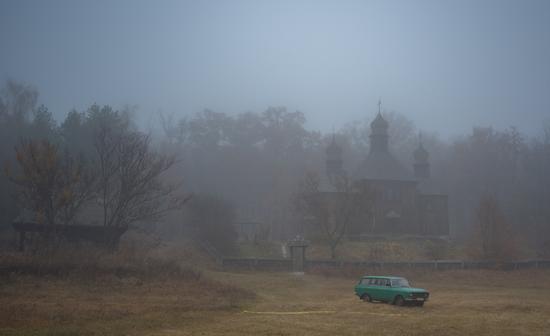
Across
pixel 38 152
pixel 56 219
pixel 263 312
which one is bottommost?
pixel 263 312

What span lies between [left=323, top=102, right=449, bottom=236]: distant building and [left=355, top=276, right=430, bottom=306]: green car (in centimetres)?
3202

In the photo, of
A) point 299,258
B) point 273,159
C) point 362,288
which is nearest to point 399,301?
point 362,288

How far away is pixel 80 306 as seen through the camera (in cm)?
1909

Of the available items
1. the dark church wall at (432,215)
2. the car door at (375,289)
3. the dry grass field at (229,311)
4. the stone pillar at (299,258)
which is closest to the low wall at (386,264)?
the stone pillar at (299,258)

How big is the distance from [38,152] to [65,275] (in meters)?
8.85

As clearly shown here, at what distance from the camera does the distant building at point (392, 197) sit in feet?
193

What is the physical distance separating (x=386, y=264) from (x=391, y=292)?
1621 cm

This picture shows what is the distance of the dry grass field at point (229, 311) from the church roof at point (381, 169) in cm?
3018

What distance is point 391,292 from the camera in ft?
75.9

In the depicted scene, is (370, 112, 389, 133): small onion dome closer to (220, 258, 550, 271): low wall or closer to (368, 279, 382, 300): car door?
(220, 258, 550, 271): low wall

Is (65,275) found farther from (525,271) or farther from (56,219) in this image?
(525,271)

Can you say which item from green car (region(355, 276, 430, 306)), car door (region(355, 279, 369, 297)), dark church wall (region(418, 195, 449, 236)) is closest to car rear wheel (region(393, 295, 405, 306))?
green car (region(355, 276, 430, 306))

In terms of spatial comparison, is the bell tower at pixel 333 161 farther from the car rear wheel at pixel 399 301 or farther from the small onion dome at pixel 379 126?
the car rear wheel at pixel 399 301

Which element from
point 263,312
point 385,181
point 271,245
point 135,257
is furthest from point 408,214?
point 263,312
